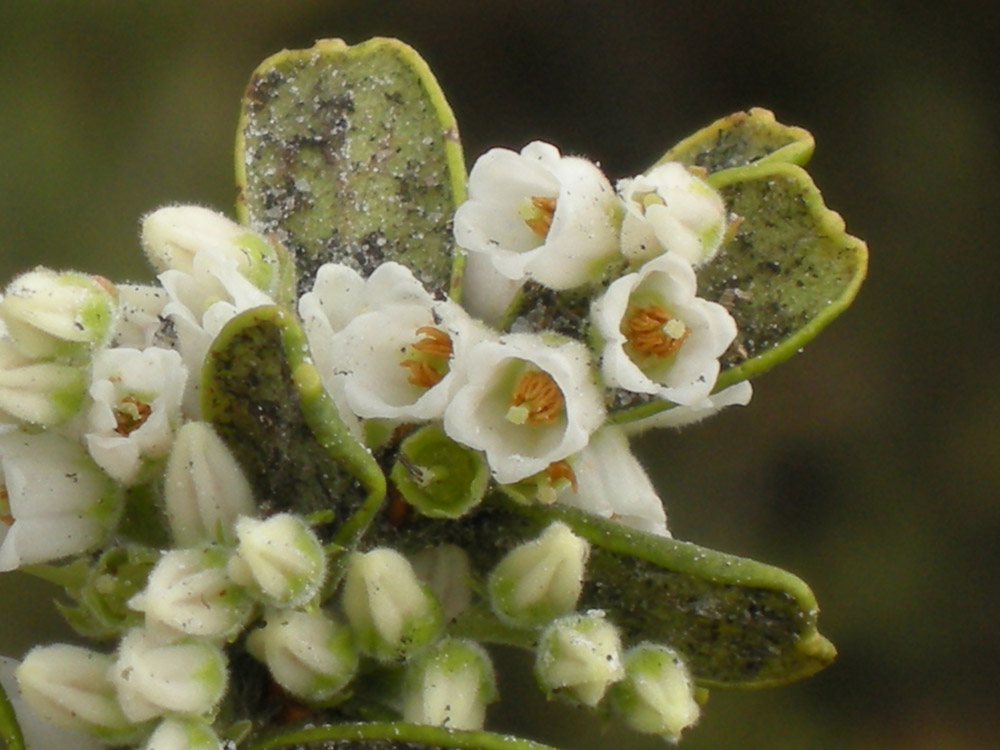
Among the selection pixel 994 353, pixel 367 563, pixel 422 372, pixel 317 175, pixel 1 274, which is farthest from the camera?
pixel 994 353

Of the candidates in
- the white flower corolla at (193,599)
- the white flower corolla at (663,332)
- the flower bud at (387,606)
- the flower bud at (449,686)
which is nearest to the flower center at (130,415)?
the white flower corolla at (193,599)

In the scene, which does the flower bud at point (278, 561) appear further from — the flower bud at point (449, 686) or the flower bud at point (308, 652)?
the flower bud at point (449, 686)

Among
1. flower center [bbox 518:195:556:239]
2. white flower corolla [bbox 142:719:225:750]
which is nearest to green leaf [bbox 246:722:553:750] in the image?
white flower corolla [bbox 142:719:225:750]

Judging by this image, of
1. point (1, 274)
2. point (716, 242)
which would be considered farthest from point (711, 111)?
point (716, 242)

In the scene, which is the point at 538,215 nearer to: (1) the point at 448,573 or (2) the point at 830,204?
(1) the point at 448,573

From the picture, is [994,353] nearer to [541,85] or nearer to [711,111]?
[711,111]
